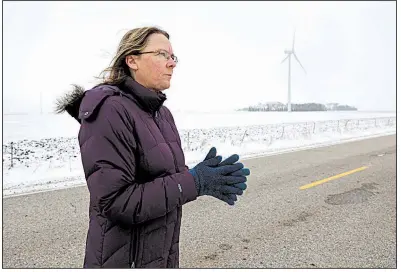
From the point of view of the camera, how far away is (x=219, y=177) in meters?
1.56

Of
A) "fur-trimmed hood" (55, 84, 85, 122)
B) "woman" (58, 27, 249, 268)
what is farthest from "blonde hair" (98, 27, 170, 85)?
"fur-trimmed hood" (55, 84, 85, 122)

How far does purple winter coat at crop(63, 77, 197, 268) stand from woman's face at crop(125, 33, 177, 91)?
0.06 meters

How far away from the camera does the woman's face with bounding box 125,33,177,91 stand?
4.84ft

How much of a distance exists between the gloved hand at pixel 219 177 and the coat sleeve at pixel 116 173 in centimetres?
22

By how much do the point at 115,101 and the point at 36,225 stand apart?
348cm

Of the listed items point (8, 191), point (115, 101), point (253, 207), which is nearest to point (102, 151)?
point (115, 101)

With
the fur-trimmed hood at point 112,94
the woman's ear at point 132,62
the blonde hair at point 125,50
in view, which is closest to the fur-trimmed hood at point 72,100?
the fur-trimmed hood at point 112,94

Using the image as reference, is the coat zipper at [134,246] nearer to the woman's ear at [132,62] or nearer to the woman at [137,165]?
the woman at [137,165]

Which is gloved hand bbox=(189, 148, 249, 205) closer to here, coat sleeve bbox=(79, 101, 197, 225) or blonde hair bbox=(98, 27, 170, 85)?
coat sleeve bbox=(79, 101, 197, 225)

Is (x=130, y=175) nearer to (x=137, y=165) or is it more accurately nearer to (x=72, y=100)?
(x=137, y=165)

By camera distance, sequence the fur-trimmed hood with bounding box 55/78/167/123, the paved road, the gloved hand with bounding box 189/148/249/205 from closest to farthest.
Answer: the fur-trimmed hood with bounding box 55/78/167/123 → the gloved hand with bounding box 189/148/249/205 → the paved road

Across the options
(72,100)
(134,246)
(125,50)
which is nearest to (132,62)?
(125,50)

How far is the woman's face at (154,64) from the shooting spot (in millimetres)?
1475

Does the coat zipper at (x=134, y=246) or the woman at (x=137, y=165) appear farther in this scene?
the coat zipper at (x=134, y=246)
